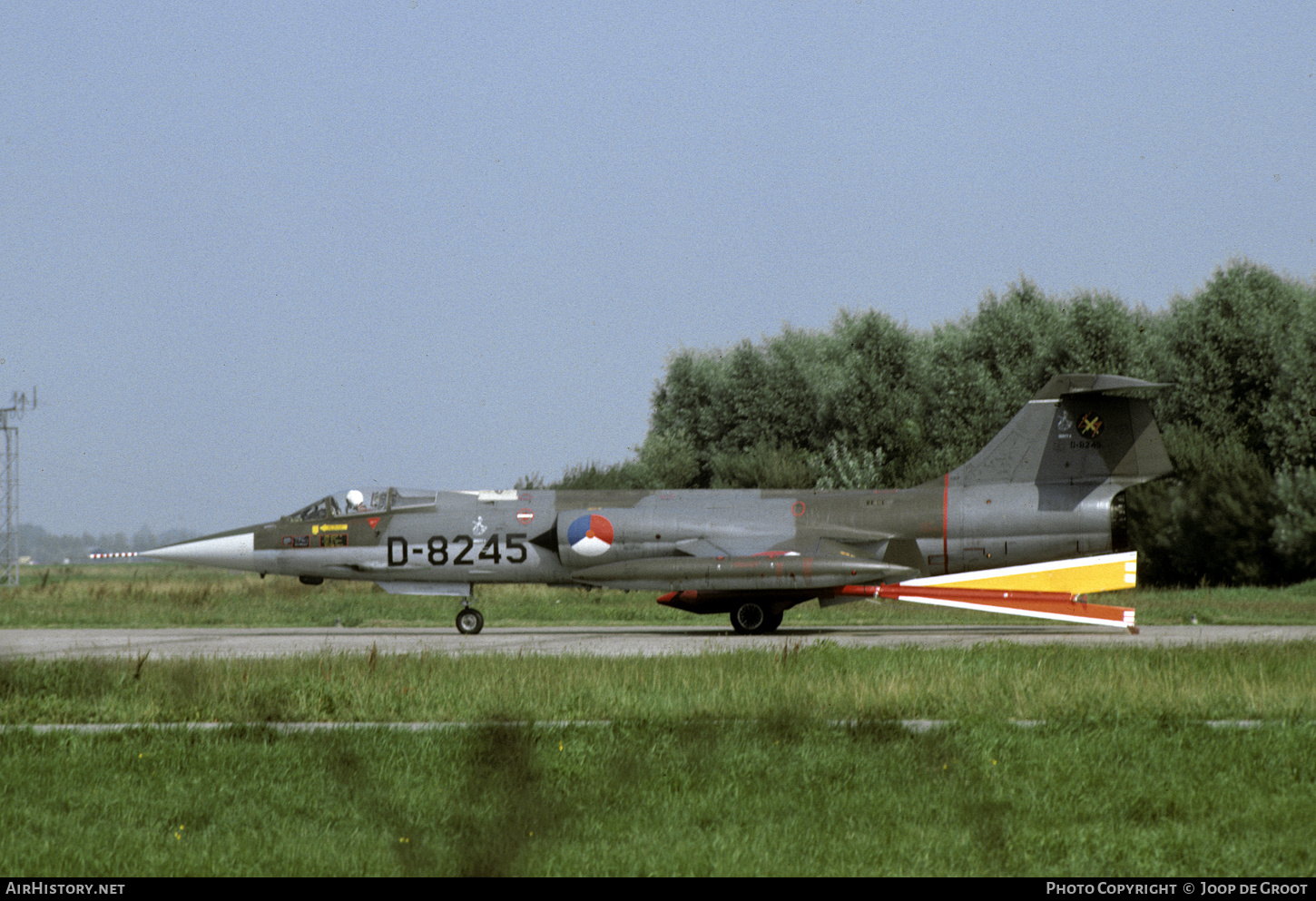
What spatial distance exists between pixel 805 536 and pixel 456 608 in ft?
47.1

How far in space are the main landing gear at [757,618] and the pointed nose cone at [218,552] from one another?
386 inches

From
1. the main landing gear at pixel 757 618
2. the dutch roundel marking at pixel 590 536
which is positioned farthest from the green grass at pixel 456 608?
the dutch roundel marking at pixel 590 536

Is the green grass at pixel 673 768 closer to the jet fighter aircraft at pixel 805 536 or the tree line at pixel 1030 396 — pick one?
the jet fighter aircraft at pixel 805 536

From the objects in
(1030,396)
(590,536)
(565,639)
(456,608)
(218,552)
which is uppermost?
→ (1030,396)

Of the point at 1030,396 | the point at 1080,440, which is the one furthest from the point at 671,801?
the point at 1030,396

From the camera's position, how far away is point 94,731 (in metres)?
11.2

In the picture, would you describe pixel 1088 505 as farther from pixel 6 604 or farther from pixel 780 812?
pixel 6 604

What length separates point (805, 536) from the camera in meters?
24.8

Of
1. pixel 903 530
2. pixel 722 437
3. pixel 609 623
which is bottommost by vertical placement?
pixel 609 623

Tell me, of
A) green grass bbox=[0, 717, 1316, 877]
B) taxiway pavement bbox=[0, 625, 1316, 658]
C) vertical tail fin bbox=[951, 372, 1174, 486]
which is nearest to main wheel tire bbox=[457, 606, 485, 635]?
taxiway pavement bbox=[0, 625, 1316, 658]

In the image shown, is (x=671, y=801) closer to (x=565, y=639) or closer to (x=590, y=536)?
(x=565, y=639)

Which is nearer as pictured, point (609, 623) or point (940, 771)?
point (940, 771)
